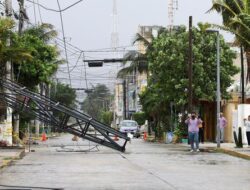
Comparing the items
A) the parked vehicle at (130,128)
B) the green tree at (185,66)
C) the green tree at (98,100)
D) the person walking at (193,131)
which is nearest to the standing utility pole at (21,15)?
the green tree at (185,66)

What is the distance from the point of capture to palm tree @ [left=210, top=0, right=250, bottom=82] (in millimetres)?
32062

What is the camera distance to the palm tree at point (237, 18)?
3206 centimetres

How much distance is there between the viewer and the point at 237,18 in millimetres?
32469

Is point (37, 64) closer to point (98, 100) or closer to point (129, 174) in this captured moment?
point (129, 174)

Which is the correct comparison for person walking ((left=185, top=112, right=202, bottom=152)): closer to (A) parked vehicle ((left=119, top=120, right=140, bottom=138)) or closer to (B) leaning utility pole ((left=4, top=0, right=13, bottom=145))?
(B) leaning utility pole ((left=4, top=0, right=13, bottom=145))

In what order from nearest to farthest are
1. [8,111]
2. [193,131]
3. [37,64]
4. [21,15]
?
[193,131] → [8,111] → [21,15] → [37,64]

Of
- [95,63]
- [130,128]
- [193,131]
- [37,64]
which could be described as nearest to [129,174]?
[193,131]

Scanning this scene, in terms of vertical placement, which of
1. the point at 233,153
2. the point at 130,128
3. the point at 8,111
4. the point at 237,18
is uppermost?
the point at 237,18

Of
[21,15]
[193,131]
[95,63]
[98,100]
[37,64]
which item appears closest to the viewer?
[193,131]

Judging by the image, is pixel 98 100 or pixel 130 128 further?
pixel 98 100

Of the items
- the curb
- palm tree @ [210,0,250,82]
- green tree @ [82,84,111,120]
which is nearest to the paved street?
the curb

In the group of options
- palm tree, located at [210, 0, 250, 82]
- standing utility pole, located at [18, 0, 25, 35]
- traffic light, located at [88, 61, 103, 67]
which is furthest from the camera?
traffic light, located at [88, 61, 103, 67]

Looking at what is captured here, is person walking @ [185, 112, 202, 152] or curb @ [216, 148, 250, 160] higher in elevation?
person walking @ [185, 112, 202, 152]

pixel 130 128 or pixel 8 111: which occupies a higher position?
pixel 8 111
